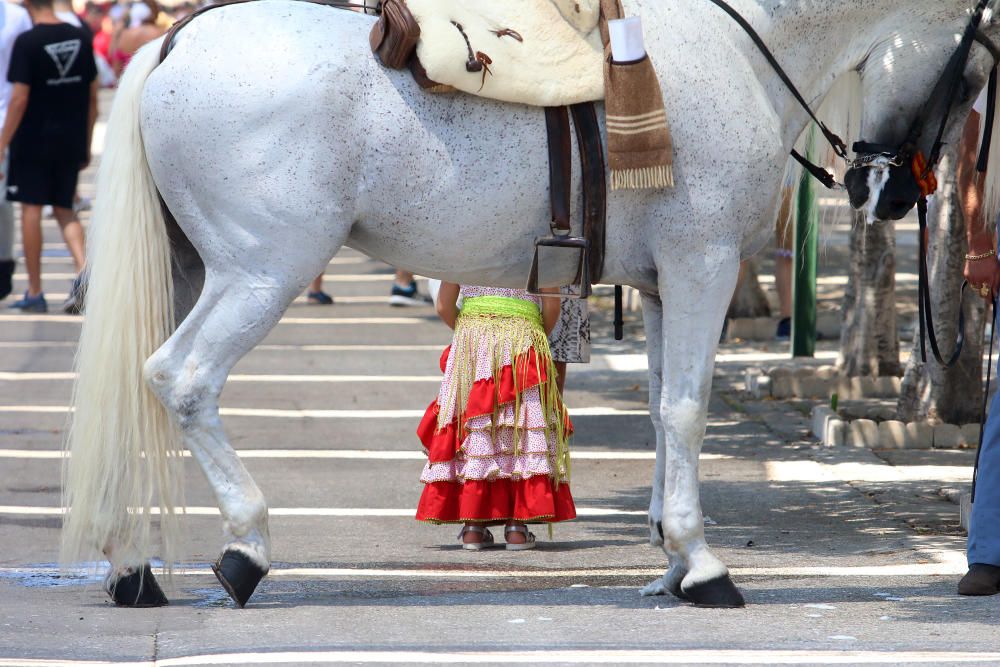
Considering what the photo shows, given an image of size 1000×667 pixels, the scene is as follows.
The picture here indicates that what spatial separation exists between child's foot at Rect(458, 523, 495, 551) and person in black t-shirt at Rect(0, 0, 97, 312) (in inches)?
280

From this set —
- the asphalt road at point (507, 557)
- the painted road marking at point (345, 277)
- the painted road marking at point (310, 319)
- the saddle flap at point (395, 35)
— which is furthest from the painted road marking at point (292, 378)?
the saddle flap at point (395, 35)

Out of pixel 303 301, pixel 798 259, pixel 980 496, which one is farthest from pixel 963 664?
pixel 303 301

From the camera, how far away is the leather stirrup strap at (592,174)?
5.02 metres

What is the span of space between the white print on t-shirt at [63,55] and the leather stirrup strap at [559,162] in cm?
876

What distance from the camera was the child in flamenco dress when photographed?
648cm

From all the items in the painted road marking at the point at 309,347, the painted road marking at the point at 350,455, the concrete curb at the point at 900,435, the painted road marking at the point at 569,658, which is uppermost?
the painted road marking at the point at 309,347

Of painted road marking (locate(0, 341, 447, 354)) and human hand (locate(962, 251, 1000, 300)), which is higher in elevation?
human hand (locate(962, 251, 1000, 300))

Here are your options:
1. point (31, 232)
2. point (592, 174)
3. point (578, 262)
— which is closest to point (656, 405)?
point (578, 262)

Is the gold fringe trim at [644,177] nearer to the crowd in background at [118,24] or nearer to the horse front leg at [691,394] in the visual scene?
the horse front leg at [691,394]

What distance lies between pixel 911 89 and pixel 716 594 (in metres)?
1.77

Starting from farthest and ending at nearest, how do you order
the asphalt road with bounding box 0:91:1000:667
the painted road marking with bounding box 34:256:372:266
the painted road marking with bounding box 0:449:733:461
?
the painted road marking with bounding box 34:256:372:266 < the painted road marking with bounding box 0:449:733:461 < the asphalt road with bounding box 0:91:1000:667

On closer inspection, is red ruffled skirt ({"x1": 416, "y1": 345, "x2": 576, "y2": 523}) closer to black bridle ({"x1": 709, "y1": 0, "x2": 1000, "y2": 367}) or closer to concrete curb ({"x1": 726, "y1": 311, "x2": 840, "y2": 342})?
black bridle ({"x1": 709, "y1": 0, "x2": 1000, "y2": 367})

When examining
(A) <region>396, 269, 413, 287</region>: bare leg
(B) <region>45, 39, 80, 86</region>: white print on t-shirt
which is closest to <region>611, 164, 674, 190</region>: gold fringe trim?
(B) <region>45, 39, 80, 86</region>: white print on t-shirt

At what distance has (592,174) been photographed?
5035 millimetres
